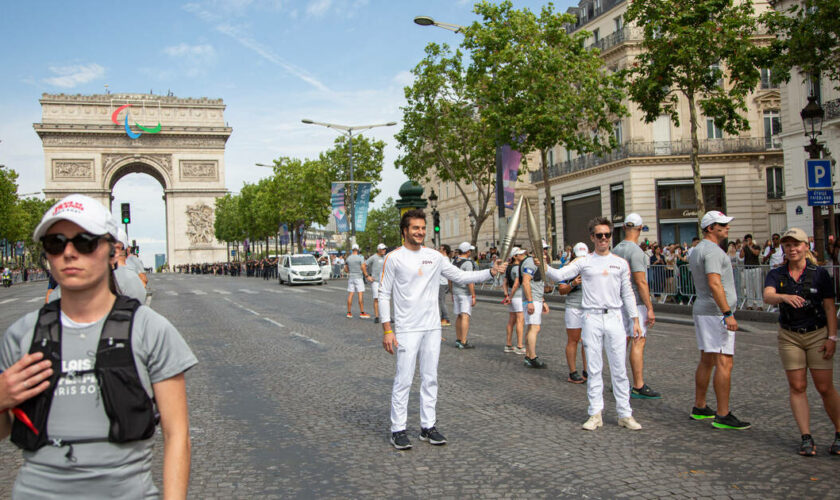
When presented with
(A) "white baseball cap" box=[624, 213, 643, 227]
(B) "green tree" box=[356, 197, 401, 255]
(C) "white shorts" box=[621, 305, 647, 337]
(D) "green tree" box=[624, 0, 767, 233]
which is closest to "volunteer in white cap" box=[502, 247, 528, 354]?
(A) "white baseball cap" box=[624, 213, 643, 227]

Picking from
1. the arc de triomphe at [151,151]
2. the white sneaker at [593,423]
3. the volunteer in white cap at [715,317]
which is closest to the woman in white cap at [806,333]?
the volunteer in white cap at [715,317]

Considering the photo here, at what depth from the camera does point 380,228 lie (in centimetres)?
10744

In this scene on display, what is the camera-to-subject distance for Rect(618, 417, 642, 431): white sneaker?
607cm

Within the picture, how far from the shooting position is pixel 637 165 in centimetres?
3678

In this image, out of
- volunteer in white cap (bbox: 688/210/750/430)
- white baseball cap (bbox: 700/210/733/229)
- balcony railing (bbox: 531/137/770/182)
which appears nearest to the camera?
volunteer in white cap (bbox: 688/210/750/430)

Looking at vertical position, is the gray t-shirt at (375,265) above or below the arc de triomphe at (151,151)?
below

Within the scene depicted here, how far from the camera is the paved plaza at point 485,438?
467cm

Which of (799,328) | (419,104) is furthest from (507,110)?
(799,328)

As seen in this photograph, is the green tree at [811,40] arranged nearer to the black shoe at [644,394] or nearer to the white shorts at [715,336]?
the black shoe at [644,394]

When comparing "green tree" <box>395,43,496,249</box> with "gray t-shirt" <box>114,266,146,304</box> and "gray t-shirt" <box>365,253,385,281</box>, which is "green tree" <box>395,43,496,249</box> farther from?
"gray t-shirt" <box>114,266,146,304</box>

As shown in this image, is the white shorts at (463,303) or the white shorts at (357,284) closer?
the white shorts at (463,303)

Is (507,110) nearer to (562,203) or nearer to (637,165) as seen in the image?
(637,165)

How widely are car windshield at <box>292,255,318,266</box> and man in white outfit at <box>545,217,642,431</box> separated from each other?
35.1 metres

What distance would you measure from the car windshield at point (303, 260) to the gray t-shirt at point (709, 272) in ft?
117
